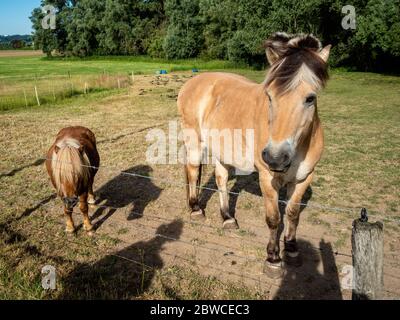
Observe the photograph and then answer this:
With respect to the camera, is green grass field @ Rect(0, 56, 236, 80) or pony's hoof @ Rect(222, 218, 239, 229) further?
green grass field @ Rect(0, 56, 236, 80)

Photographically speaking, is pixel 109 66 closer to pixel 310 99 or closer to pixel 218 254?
pixel 218 254

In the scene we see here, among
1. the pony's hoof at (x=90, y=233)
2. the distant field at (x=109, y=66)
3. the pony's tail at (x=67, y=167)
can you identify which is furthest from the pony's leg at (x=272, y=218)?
the distant field at (x=109, y=66)

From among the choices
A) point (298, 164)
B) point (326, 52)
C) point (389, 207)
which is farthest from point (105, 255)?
point (389, 207)

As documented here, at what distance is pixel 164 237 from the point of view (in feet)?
15.1

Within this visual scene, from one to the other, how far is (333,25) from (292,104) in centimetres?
3377

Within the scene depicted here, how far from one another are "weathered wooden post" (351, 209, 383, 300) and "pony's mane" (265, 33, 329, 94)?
44.5 inches

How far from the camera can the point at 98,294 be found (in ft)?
11.1

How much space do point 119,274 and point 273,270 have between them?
1777 millimetres

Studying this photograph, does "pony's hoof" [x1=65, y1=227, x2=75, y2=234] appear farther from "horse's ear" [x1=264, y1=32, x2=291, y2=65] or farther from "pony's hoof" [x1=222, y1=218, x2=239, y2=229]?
"horse's ear" [x1=264, y1=32, x2=291, y2=65]

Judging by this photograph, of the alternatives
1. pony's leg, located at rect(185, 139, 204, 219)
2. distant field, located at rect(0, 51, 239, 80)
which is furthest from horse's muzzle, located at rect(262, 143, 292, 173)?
distant field, located at rect(0, 51, 239, 80)

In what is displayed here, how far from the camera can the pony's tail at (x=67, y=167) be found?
4117 mm

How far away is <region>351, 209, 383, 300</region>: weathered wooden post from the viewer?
7.09ft

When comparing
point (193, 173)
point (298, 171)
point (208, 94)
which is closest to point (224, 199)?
point (193, 173)

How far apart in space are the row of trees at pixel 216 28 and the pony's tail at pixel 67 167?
8.68 feet
